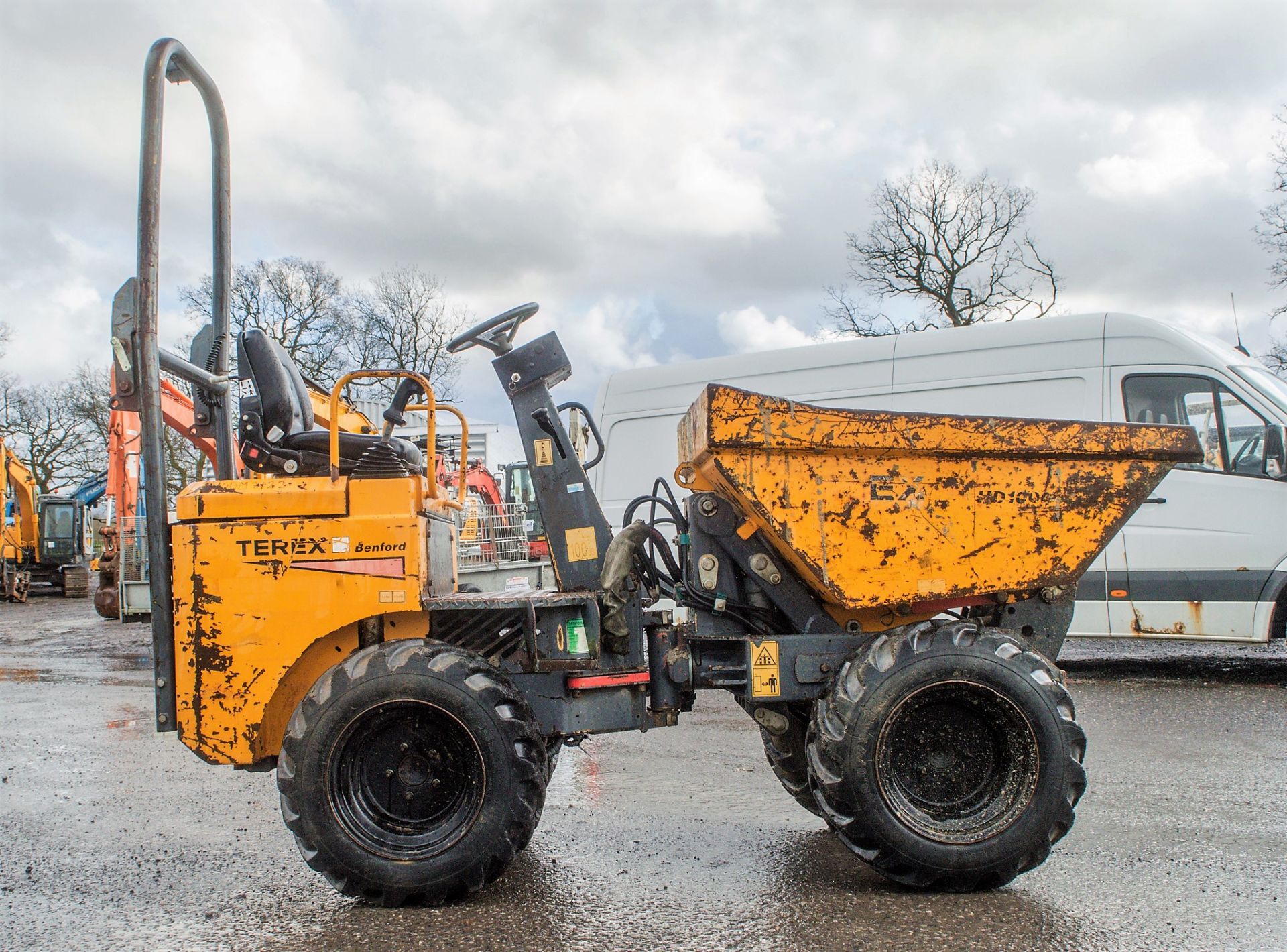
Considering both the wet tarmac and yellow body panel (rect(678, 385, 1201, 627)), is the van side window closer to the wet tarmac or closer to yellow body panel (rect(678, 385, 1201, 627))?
the wet tarmac

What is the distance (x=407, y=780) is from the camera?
150 inches

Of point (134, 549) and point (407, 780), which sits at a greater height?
point (134, 549)

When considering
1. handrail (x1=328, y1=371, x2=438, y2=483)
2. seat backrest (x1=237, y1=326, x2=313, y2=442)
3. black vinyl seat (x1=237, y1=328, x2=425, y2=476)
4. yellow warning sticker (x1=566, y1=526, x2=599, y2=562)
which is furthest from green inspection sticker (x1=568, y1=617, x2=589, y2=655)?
seat backrest (x1=237, y1=326, x2=313, y2=442)

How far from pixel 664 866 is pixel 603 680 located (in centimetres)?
79

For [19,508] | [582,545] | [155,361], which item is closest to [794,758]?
[582,545]

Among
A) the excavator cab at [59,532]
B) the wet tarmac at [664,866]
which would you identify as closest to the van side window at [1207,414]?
the wet tarmac at [664,866]

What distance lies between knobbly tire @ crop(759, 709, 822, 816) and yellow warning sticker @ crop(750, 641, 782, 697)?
445 mm

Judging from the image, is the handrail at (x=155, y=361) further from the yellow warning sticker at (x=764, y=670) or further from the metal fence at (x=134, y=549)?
the metal fence at (x=134, y=549)

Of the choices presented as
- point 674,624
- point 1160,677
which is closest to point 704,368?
point 1160,677

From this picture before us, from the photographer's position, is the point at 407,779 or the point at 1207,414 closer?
the point at 407,779

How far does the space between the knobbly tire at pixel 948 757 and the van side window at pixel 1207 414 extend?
5419mm

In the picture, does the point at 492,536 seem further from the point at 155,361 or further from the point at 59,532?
the point at 59,532

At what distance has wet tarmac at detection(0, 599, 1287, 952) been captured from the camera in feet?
11.2

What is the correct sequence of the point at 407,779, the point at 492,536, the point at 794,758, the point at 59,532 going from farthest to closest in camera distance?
1. the point at 59,532
2. the point at 492,536
3. the point at 794,758
4. the point at 407,779
